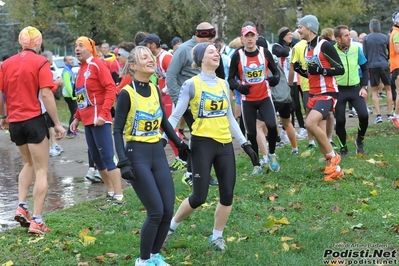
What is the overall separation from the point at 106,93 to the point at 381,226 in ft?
12.5

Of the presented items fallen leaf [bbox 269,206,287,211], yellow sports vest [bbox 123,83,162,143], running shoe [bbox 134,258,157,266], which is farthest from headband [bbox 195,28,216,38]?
running shoe [bbox 134,258,157,266]

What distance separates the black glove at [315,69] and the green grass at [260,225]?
139 centimetres

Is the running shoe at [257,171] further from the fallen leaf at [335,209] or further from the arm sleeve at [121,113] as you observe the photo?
the arm sleeve at [121,113]

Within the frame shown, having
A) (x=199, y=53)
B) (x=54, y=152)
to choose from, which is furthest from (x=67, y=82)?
(x=199, y=53)

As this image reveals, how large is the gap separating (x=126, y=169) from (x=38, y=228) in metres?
2.08

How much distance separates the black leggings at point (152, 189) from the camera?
604 cm

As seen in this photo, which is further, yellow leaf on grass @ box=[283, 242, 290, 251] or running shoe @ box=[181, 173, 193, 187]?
running shoe @ box=[181, 173, 193, 187]

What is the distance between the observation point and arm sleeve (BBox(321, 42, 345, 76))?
9461 millimetres

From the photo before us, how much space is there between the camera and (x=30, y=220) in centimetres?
772

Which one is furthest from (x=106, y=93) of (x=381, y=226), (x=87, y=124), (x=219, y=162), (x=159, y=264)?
(x=381, y=226)

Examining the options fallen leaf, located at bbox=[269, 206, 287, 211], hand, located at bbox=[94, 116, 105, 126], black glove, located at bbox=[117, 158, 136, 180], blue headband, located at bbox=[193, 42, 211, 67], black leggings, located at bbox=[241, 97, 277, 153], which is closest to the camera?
black glove, located at bbox=[117, 158, 136, 180]

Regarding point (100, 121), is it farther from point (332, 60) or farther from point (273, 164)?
point (332, 60)

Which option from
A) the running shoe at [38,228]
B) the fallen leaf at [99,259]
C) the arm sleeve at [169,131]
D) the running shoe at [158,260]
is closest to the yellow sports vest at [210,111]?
the arm sleeve at [169,131]

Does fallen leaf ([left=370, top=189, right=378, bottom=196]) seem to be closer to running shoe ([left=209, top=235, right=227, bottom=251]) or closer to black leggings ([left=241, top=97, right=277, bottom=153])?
black leggings ([left=241, top=97, right=277, bottom=153])
